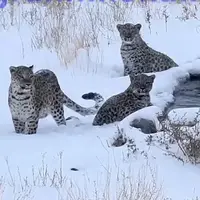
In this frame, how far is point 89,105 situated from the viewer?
1004 centimetres

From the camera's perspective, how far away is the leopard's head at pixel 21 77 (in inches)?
321

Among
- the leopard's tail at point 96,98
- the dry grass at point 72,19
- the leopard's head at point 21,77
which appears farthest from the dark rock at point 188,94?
the dry grass at point 72,19

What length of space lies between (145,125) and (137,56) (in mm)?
3759

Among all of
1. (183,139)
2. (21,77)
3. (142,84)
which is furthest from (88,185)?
(142,84)

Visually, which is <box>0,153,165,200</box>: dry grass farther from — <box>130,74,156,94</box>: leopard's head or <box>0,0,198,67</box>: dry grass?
<box>0,0,198,67</box>: dry grass

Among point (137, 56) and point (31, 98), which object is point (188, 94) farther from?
point (31, 98)

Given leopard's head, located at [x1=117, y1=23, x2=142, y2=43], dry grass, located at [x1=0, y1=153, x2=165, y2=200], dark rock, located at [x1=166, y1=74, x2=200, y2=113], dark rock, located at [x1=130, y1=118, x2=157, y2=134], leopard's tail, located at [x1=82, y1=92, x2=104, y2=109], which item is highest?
leopard's head, located at [x1=117, y1=23, x2=142, y2=43]

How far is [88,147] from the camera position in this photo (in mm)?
7121

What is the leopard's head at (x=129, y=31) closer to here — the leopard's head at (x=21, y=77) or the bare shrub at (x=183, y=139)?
the leopard's head at (x=21, y=77)

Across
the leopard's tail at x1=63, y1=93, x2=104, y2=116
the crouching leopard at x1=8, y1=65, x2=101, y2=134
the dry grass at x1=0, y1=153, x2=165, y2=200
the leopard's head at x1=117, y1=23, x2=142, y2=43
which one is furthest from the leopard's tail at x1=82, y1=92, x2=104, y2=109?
the dry grass at x1=0, y1=153, x2=165, y2=200

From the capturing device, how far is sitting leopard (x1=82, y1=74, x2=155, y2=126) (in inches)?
341

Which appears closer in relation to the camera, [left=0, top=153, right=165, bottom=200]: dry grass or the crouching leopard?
[left=0, top=153, right=165, bottom=200]: dry grass

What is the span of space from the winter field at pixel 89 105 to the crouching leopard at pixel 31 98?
0.19 m

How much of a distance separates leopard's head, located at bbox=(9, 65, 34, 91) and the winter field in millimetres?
606
